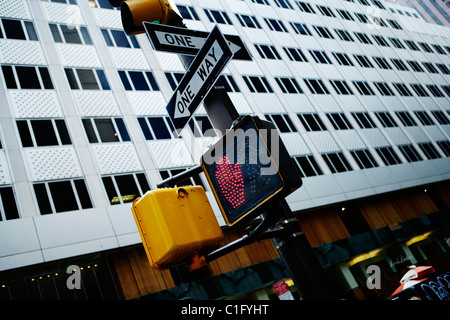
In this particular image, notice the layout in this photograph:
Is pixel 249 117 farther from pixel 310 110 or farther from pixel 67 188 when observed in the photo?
pixel 310 110

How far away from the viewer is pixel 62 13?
795 inches

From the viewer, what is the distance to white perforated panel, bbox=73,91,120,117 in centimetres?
1767

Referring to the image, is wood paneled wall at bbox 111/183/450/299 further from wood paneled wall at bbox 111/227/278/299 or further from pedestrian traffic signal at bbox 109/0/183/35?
pedestrian traffic signal at bbox 109/0/183/35

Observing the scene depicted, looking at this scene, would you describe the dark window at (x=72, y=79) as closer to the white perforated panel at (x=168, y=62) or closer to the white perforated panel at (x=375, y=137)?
the white perforated panel at (x=168, y=62)

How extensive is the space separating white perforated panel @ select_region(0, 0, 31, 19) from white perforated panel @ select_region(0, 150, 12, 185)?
878 cm

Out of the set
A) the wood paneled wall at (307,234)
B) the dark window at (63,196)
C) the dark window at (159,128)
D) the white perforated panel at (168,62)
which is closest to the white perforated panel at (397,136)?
the wood paneled wall at (307,234)

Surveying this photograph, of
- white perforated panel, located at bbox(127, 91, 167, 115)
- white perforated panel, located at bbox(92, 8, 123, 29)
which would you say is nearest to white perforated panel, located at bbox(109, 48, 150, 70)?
white perforated panel, located at bbox(92, 8, 123, 29)

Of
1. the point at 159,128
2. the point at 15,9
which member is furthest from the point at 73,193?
the point at 15,9

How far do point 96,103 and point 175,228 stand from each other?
17641 millimetres

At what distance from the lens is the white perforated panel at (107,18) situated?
2117cm

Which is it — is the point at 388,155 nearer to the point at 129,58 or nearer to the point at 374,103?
the point at 374,103

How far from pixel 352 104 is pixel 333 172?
8.46m

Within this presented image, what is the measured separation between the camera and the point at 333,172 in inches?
910

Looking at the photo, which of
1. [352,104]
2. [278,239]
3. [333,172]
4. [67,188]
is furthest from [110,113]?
[352,104]
